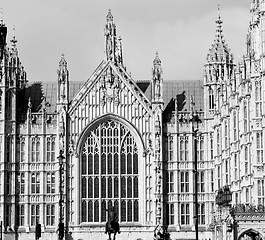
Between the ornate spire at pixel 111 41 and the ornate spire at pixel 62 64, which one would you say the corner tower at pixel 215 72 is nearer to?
the ornate spire at pixel 111 41

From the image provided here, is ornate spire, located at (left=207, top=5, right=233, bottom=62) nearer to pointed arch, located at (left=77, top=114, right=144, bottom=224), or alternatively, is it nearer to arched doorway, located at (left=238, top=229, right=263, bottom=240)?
pointed arch, located at (left=77, top=114, right=144, bottom=224)

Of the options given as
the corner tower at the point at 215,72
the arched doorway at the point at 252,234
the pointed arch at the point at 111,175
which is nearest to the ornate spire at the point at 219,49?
the corner tower at the point at 215,72

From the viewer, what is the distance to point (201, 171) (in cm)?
12056

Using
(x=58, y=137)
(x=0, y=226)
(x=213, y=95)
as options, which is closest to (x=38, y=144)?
(x=58, y=137)

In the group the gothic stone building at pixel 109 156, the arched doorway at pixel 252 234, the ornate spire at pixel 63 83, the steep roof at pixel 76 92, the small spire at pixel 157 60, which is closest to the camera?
the arched doorway at pixel 252 234

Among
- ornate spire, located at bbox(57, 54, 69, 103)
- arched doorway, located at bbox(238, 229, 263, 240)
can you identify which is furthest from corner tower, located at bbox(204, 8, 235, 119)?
arched doorway, located at bbox(238, 229, 263, 240)

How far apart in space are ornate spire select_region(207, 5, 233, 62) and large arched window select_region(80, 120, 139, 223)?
13.0 meters

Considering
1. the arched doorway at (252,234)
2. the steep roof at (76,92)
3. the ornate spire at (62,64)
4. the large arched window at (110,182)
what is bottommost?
the arched doorway at (252,234)

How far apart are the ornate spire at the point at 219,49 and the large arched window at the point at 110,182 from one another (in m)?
13.0

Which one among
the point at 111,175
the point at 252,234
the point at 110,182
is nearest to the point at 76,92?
the point at 111,175

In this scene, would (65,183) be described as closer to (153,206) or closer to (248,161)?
(153,206)

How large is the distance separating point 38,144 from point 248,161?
1129 inches

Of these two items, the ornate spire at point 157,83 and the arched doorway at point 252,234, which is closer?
the arched doorway at point 252,234

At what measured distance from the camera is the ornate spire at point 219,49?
4796 inches
